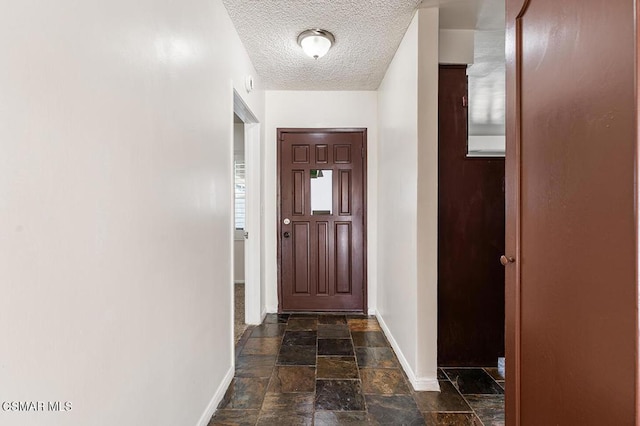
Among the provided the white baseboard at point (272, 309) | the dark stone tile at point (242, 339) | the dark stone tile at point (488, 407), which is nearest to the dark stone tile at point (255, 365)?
the dark stone tile at point (242, 339)

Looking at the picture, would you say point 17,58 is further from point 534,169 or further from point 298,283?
point 298,283

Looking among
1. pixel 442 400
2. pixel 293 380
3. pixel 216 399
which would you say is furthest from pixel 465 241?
pixel 216 399

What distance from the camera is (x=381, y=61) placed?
9.30 ft

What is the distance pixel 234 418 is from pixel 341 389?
663mm

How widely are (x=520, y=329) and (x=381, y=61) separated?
2.40m

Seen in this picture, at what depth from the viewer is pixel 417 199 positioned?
2094mm

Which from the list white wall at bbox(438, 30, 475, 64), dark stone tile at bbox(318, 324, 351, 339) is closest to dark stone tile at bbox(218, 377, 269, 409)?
dark stone tile at bbox(318, 324, 351, 339)

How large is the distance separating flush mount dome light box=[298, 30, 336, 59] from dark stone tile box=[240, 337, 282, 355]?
7.57 feet

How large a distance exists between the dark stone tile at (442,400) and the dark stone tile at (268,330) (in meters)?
1.40

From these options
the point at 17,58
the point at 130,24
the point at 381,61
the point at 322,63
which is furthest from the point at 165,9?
the point at 381,61

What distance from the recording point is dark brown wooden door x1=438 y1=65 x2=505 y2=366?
2.31 m

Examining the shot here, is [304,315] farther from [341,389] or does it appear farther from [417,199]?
[417,199]

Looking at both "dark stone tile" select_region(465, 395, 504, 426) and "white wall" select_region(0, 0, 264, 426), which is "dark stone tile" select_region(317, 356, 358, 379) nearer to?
"dark stone tile" select_region(465, 395, 504, 426)

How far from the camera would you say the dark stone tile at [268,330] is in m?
2.98
